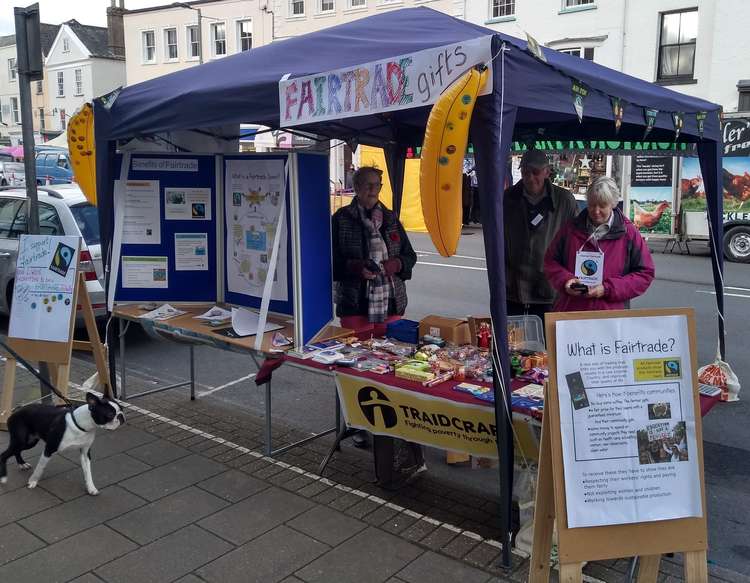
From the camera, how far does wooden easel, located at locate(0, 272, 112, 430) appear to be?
4.77 m

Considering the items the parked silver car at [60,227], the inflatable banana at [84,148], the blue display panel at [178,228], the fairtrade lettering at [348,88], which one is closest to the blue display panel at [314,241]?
the fairtrade lettering at [348,88]

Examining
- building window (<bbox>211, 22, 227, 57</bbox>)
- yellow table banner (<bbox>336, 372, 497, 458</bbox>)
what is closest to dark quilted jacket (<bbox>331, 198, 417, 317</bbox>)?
yellow table banner (<bbox>336, 372, 497, 458</bbox>)

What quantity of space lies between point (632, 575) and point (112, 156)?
4.68 meters

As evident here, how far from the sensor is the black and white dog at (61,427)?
12.7 ft

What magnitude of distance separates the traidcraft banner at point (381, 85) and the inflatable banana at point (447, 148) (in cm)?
11

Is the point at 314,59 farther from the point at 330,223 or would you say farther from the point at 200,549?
the point at 200,549

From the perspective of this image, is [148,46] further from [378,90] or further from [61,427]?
[378,90]

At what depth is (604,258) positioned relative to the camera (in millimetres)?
4121

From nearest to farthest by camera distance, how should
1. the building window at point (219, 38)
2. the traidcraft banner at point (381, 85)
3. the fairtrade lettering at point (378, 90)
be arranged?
the traidcraft banner at point (381, 85) < the fairtrade lettering at point (378, 90) < the building window at point (219, 38)

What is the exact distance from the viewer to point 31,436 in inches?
161

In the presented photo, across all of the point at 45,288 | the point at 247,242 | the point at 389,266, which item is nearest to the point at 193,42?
the point at 247,242

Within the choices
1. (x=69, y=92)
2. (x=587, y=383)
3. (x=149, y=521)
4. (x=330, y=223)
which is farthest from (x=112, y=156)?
(x=69, y=92)

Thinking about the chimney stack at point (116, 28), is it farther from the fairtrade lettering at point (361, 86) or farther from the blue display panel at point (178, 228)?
the fairtrade lettering at point (361, 86)

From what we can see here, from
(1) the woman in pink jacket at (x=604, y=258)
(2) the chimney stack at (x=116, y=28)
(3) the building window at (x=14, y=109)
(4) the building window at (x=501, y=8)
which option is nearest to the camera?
(1) the woman in pink jacket at (x=604, y=258)
